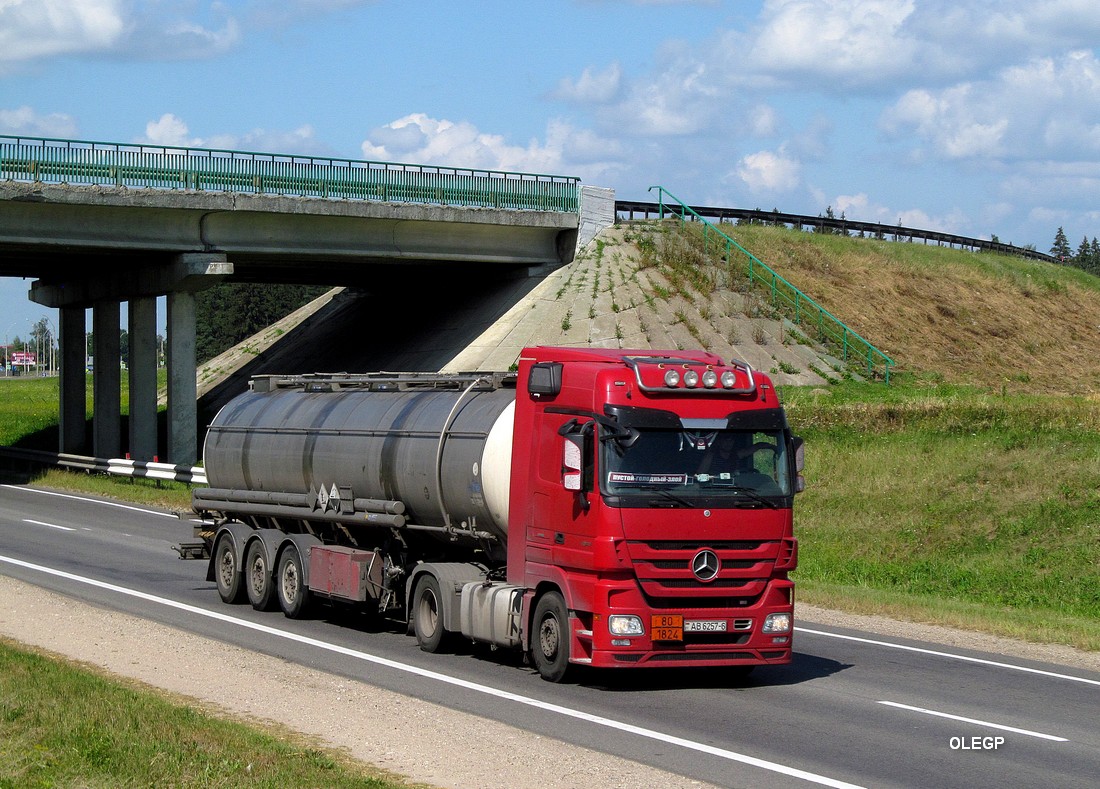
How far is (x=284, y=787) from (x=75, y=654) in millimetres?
6431

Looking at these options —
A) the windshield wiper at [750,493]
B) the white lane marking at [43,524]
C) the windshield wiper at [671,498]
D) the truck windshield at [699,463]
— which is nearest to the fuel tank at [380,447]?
the truck windshield at [699,463]

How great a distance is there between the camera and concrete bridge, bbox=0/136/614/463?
38.2 metres

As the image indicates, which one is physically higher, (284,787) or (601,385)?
(601,385)

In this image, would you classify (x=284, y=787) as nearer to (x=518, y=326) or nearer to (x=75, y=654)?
(x=75, y=654)

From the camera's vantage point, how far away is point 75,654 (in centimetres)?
1398

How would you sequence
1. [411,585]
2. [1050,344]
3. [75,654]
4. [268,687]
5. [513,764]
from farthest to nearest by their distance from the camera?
1. [1050,344]
2. [411,585]
3. [75,654]
4. [268,687]
5. [513,764]

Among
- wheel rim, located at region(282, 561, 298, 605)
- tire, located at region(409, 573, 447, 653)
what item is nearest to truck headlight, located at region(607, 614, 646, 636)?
tire, located at region(409, 573, 447, 653)

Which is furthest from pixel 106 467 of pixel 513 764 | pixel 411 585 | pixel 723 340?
pixel 513 764

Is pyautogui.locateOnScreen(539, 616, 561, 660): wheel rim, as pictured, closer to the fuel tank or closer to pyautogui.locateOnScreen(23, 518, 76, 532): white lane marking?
the fuel tank

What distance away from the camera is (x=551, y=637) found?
13406 millimetres

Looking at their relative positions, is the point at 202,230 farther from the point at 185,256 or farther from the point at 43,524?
the point at 43,524

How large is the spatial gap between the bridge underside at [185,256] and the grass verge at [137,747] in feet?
94.2

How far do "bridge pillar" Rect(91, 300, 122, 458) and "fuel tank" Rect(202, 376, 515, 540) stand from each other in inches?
1151

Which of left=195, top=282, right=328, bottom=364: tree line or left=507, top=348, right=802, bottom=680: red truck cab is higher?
left=195, top=282, right=328, bottom=364: tree line
